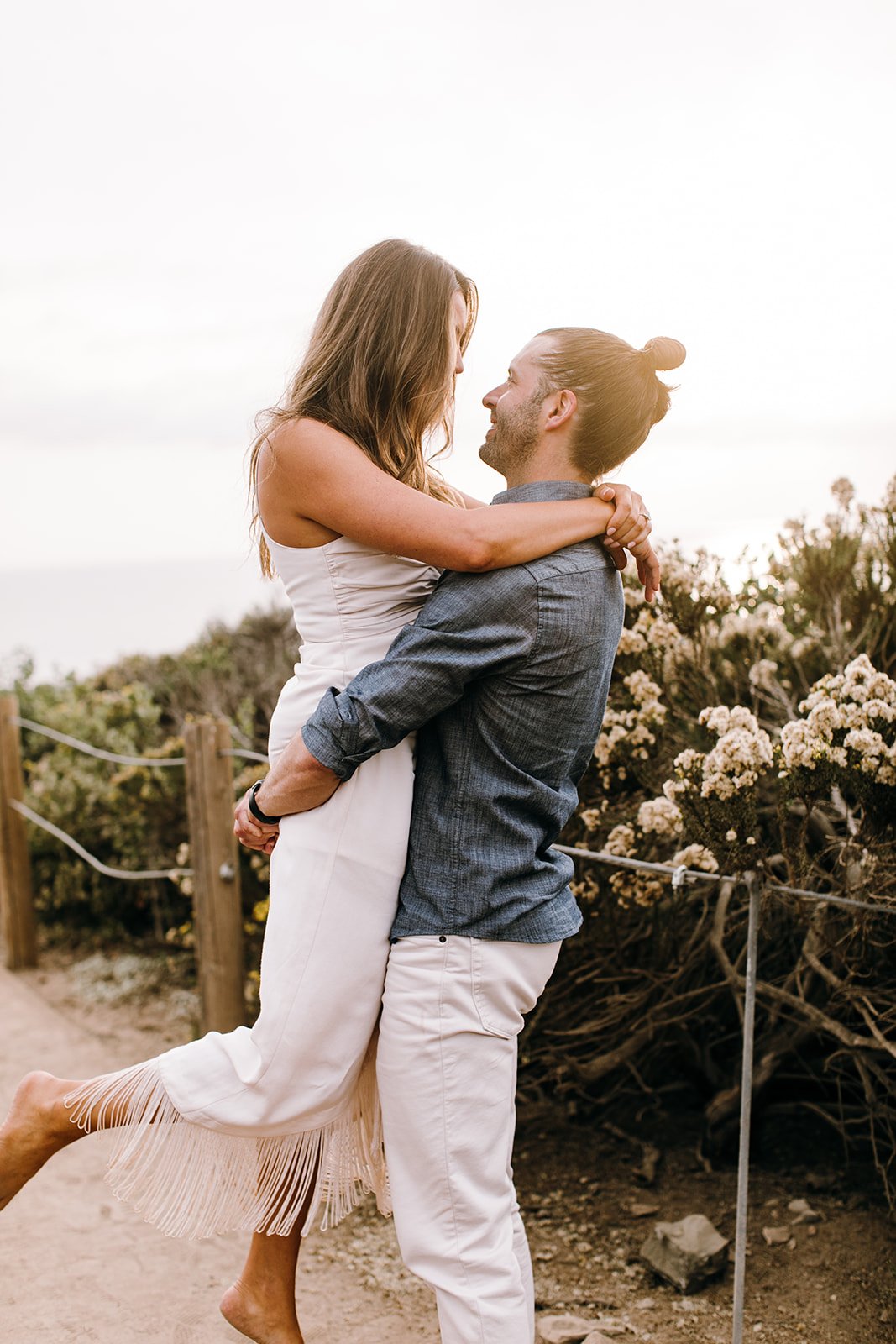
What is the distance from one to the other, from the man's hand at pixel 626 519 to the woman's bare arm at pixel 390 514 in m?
0.03

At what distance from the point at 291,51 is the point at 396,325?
474cm

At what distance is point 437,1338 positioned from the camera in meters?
2.67

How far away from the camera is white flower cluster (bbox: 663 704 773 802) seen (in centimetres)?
230

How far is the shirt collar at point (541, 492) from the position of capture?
1.96m

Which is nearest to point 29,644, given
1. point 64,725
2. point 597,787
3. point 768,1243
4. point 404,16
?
point 64,725

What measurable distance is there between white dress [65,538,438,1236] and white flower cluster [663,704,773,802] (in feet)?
2.49

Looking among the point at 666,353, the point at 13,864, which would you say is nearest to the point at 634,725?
the point at 666,353

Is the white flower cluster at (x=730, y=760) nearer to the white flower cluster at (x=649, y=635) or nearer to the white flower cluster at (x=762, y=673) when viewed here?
the white flower cluster at (x=649, y=635)

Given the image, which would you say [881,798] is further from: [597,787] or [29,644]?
[29,644]

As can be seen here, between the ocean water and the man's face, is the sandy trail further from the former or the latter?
the ocean water

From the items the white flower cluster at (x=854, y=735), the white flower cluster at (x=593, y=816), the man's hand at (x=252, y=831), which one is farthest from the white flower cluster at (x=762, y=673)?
the man's hand at (x=252, y=831)

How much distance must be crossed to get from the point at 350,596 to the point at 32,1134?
1.19 meters

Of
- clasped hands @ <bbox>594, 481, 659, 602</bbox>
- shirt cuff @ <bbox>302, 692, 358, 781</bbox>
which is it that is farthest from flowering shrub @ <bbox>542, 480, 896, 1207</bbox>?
shirt cuff @ <bbox>302, 692, 358, 781</bbox>

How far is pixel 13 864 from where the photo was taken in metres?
5.82
